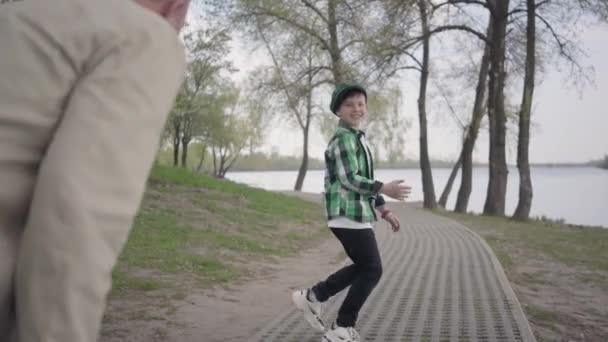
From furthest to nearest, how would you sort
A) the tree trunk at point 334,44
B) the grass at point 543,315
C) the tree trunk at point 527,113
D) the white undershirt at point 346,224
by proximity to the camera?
1. the tree trunk at point 334,44
2. the tree trunk at point 527,113
3. the grass at point 543,315
4. the white undershirt at point 346,224

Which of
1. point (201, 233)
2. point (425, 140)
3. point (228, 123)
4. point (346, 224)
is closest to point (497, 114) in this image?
point (425, 140)

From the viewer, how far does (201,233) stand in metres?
9.03

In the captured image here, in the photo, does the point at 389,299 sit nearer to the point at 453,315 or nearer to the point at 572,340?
the point at 453,315

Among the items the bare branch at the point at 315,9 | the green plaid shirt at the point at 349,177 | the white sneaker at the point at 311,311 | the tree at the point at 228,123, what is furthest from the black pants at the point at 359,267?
the tree at the point at 228,123

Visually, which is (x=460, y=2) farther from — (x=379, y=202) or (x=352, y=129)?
(x=352, y=129)

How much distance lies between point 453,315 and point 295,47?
727 inches

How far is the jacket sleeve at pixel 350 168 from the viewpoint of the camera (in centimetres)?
377

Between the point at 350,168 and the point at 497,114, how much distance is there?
15562 millimetres

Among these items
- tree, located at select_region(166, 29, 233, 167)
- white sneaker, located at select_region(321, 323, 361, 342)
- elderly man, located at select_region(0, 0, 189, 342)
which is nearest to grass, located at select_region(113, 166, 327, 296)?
white sneaker, located at select_region(321, 323, 361, 342)

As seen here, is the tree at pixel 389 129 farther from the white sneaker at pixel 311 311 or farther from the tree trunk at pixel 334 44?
the white sneaker at pixel 311 311

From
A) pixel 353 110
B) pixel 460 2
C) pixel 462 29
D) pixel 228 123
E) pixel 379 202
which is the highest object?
pixel 460 2

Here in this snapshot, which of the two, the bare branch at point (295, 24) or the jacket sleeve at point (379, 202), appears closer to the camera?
the jacket sleeve at point (379, 202)

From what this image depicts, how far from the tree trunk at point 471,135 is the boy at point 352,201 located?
58.1ft

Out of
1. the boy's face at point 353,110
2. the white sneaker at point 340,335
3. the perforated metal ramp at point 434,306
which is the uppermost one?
the boy's face at point 353,110
